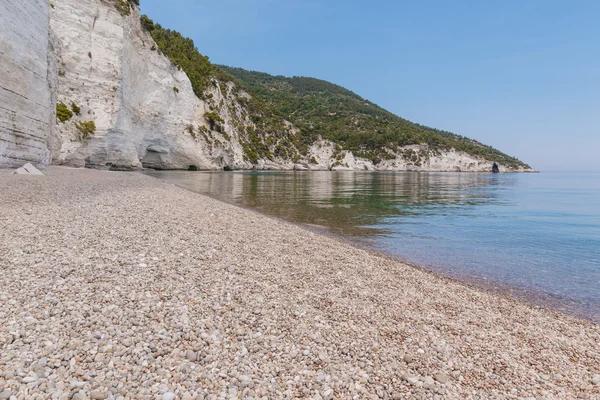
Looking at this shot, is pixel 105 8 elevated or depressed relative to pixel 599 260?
elevated

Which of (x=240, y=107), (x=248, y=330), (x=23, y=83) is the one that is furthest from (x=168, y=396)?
(x=240, y=107)

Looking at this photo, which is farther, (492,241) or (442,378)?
(492,241)

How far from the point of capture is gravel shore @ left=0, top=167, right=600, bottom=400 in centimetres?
292

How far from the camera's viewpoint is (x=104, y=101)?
37.4 meters

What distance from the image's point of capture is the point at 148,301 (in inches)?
164

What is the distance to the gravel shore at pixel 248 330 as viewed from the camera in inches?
115

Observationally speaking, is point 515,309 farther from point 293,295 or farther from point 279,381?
point 279,381

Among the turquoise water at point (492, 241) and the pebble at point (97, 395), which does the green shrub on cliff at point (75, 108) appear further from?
the pebble at point (97, 395)

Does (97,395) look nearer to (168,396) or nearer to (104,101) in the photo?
(168,396)

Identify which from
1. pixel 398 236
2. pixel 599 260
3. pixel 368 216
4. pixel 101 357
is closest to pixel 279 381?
pixel 101 357

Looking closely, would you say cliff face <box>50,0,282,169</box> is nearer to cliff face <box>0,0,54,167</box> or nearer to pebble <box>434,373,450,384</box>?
cliff face <box>0,0,54,167</box>

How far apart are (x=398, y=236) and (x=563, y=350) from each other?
7777mm

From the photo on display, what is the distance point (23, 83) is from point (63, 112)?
52.6 ft

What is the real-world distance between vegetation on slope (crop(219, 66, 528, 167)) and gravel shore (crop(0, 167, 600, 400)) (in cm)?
10630
